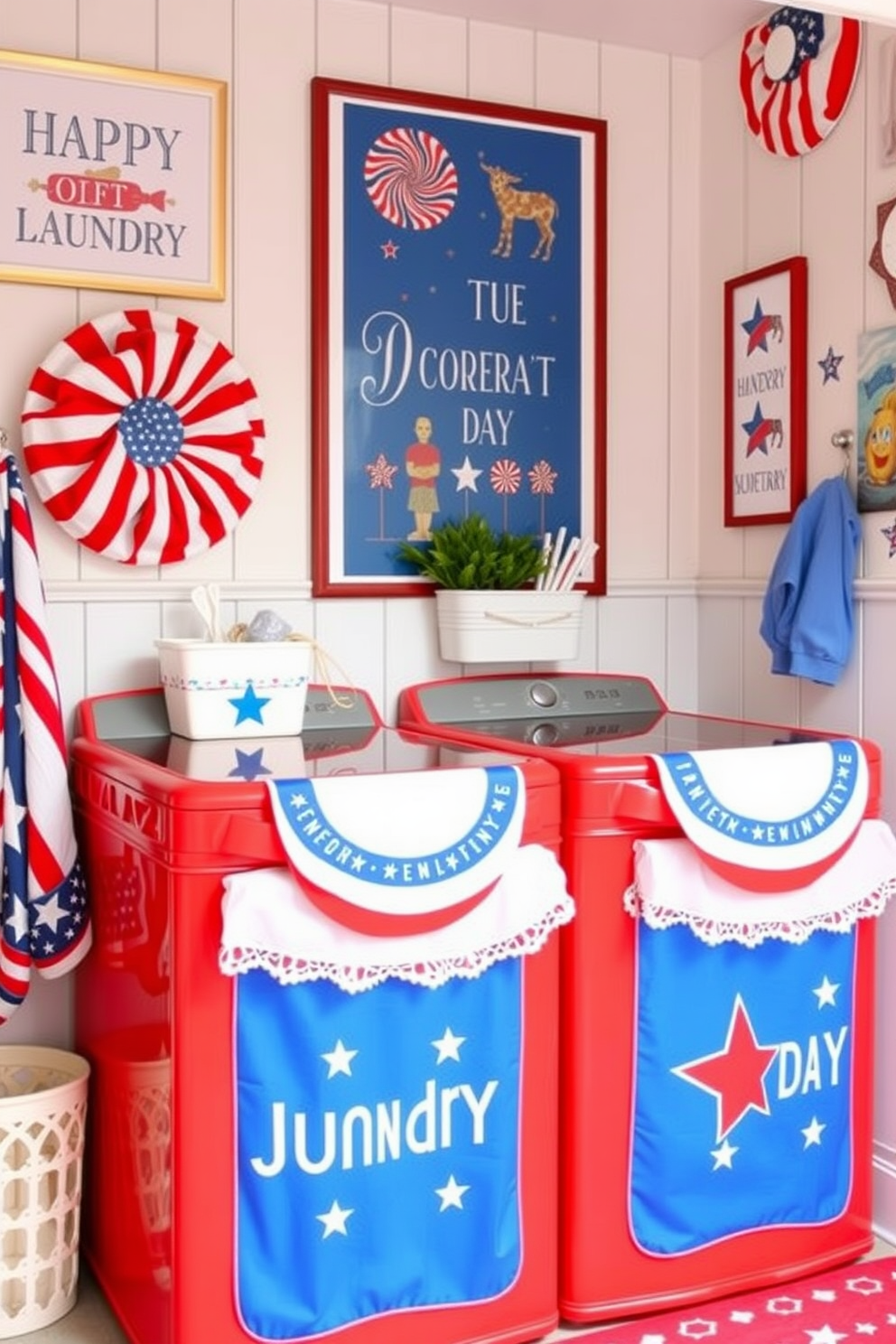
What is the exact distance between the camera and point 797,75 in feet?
9.43

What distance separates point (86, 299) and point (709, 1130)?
184cm

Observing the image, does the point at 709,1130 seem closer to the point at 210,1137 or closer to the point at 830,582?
the point at 210,1137

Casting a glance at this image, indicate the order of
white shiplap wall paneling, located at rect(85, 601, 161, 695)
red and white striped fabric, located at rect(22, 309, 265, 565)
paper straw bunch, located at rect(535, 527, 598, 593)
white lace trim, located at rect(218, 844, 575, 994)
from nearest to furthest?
white lace trim, located at rect(218, 844, 575, 994) < red and white striped fabric, located at rect(22, 309, 265, 565) < white shiplap wall paneling, located at rect(85, 601, 161, 695) < paper straw bunch, located at rect(535, 527, 598, 593)

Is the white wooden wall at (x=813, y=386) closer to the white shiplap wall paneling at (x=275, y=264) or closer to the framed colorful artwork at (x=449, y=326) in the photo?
the framed colorful artwork at (x=449, y=326)

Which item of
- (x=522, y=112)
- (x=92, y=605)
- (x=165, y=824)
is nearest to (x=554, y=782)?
(x=165, y=824)

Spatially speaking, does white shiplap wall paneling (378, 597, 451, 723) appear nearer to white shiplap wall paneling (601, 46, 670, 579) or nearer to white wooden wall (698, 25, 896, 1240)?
white shiplap wall paneling (601, 46, 670, 579)

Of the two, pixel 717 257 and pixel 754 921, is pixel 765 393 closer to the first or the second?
pixel 717 257

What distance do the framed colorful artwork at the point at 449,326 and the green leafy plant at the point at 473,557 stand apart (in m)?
0.03

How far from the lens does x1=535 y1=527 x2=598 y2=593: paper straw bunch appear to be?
3.01m

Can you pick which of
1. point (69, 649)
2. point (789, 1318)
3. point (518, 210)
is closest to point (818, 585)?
point (518, 210)

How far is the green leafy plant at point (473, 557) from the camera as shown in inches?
114

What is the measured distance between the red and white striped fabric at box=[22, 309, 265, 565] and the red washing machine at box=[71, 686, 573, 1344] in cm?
52

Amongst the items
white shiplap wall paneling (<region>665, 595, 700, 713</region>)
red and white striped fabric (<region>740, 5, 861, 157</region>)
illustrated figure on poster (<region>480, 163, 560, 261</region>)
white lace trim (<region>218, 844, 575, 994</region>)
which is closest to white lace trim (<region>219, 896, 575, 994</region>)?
white lace trim (<region>218, 844, 575, 994</region>)

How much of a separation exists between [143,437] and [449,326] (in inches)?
27.5
